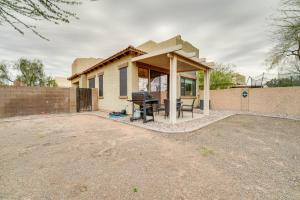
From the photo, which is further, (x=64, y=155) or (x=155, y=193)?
(x=64, y=155)

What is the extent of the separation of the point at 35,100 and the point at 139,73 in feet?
21.3

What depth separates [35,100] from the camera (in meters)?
8.20

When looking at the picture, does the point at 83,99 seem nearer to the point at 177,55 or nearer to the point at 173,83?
the point at 173,83

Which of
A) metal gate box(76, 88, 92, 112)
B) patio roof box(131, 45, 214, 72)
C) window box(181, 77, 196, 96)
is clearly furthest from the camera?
window box(181, 77, 196, 96)

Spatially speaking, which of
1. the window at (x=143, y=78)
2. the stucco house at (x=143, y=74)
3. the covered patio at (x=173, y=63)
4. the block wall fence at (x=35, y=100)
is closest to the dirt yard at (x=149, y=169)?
the covered patio at (x=173, y=63)

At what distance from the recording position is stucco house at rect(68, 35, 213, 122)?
5522 mm

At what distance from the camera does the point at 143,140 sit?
11.6 feet

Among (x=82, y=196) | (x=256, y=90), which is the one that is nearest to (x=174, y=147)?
(x=82, y=196)

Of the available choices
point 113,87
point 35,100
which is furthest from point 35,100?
point 113,87

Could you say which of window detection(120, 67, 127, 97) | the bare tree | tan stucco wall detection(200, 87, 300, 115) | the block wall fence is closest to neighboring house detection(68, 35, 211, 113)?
window detection(120, 67, 127, 97)

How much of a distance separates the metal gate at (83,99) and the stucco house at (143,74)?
27.5 inches

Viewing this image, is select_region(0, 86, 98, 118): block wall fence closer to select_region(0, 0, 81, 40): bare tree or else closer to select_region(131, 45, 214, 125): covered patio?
select_region(131, 45, 214, 125): covered patio

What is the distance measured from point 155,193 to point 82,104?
954 centimetres

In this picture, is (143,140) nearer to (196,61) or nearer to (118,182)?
(118,182)
